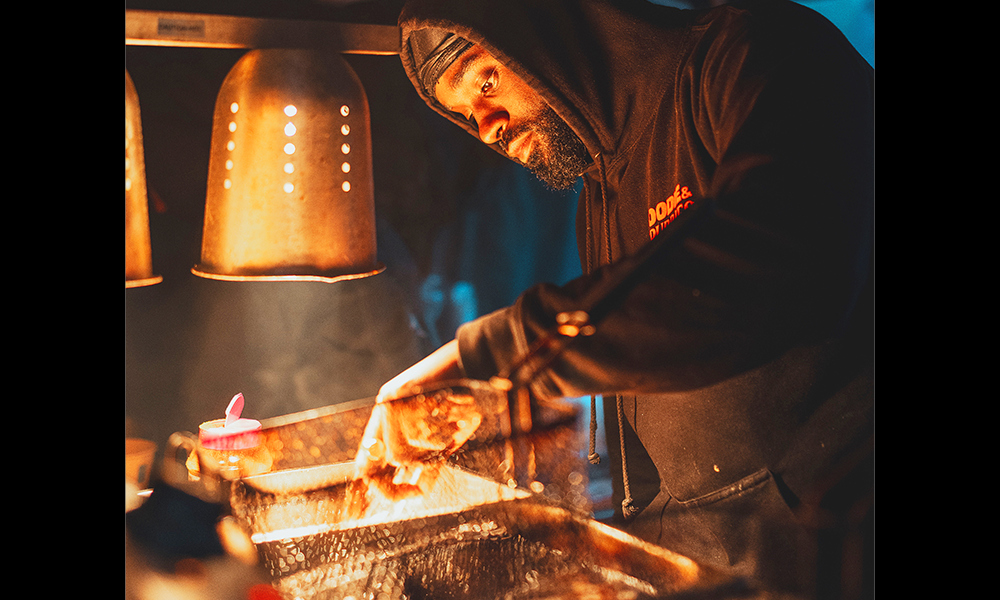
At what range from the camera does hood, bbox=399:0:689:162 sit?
3.27 feet

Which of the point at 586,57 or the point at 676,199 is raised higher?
the point at 586,57

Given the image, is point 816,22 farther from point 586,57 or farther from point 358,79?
point 358,79

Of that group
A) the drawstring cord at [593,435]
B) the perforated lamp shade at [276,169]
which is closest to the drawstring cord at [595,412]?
the drawstring cord at [593,435]

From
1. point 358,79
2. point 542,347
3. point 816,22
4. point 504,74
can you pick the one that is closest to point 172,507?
point 542,347

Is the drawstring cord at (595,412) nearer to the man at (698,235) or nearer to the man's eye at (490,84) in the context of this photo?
the man at (698,235)

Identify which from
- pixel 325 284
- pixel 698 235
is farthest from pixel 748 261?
pixel 325 284

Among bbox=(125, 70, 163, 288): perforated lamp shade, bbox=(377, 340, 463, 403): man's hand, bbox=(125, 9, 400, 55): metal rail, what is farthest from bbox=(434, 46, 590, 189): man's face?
bbox=(125, 70, 163, 288): perforated lamp shade

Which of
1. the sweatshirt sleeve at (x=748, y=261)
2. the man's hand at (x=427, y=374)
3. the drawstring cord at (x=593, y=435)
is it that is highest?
the sweatshirt sleeve at (x=748, y=261)

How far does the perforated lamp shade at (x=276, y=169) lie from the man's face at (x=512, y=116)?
17 cm

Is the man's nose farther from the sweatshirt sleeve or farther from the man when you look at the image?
the sweatshirt sleeve

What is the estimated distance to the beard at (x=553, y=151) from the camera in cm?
105

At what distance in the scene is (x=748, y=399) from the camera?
98 centimetres

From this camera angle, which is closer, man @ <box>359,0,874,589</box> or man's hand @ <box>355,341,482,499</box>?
man @ <box>359,0,874,589</box>

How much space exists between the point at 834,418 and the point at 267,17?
3.38 feet
